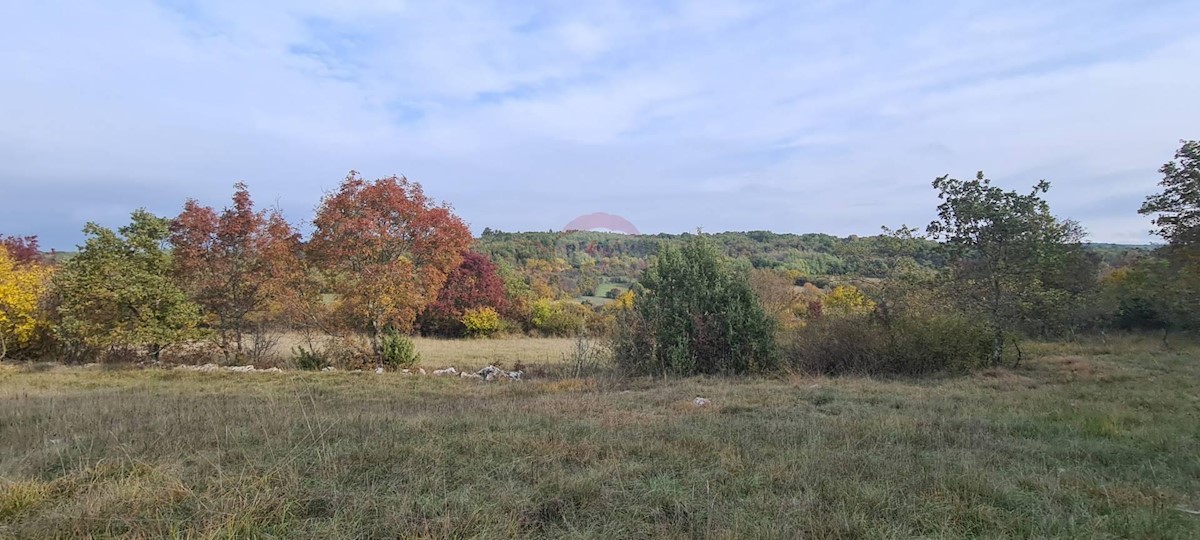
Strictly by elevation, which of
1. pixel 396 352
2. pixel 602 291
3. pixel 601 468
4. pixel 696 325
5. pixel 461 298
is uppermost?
pixel 602 291

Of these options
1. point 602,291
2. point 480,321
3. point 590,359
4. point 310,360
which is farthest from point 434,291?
point 602,291

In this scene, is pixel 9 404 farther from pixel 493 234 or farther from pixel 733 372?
pixel 493 234

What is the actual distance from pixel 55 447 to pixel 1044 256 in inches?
700

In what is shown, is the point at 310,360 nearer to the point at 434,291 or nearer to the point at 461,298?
the point at 434,291

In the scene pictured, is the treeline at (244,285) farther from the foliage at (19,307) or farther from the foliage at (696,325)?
the foliage at (696,325)

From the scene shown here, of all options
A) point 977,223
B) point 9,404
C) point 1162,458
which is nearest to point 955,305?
point 977,223

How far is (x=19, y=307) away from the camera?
15641 mm

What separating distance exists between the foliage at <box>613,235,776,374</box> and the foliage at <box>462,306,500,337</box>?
787 inches

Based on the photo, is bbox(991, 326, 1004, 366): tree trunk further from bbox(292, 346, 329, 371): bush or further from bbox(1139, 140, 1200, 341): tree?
bbox(292, 346, 329, 371): bush

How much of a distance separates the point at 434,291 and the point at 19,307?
457 inches

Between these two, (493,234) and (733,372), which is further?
(493,234)

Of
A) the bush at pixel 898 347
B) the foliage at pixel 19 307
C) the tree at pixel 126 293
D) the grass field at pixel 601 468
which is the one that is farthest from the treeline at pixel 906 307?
the foliage at pixel 19 307

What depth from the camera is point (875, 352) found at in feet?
43.8

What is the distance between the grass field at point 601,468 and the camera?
3328 millimetres
